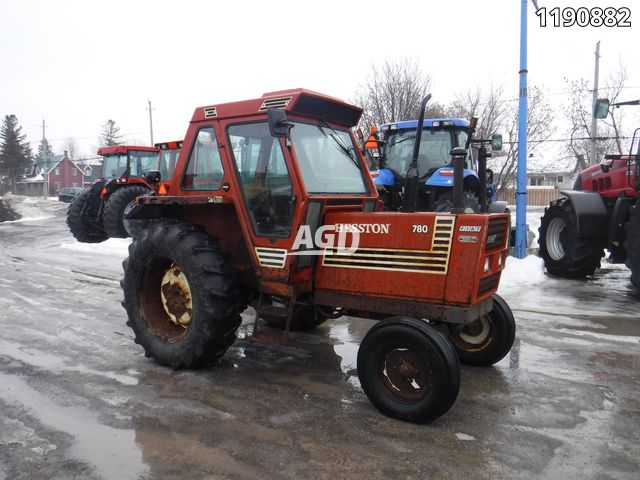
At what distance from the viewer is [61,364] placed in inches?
190

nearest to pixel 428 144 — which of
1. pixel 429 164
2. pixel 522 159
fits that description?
pixel 429 164

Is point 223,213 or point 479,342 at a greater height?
point 223,213

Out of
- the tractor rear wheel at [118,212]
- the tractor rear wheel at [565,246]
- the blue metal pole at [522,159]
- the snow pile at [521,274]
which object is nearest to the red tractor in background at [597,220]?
the tractor rear wheel at [565,246]

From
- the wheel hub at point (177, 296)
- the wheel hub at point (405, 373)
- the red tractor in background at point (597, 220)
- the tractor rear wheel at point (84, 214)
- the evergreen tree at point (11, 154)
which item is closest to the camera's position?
the wheel hub at point (405, 373)

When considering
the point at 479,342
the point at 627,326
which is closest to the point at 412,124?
the point at 627,326

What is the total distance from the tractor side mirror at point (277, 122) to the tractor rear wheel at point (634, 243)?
5.63 metres

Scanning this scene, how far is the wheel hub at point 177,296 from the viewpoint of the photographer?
4.71m

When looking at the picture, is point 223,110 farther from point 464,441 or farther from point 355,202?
point 464,441

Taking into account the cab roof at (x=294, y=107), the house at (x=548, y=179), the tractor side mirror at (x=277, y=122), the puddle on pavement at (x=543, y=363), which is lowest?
the puddle on pavement at (x=543, y=363)

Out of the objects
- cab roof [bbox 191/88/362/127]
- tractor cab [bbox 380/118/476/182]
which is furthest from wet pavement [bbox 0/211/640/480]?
tractor cab [bbox 380/118/476/182]

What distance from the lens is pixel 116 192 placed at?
39.9 feet

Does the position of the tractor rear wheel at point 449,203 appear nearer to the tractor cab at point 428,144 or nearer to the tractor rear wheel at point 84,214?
the tractor cab at point 428,144

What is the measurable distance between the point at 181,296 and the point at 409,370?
7.27 ft

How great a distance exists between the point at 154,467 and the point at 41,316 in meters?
4.30
